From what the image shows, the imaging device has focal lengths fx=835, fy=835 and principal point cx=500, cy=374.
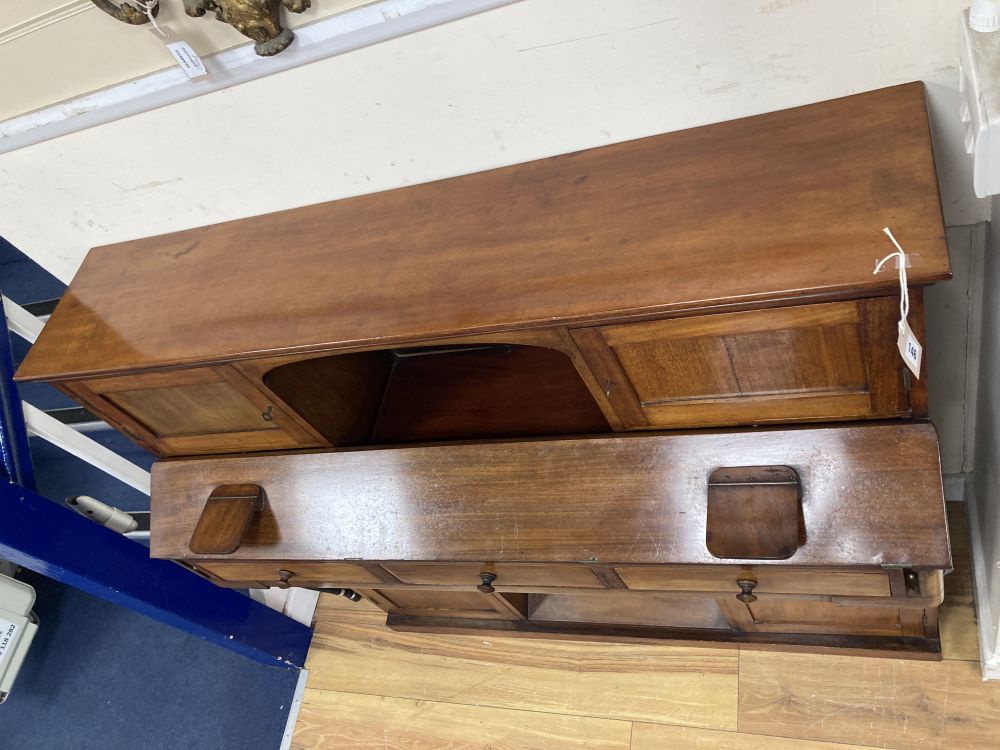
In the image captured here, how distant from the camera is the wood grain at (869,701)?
135cm

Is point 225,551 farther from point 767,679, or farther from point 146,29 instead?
point 767,679

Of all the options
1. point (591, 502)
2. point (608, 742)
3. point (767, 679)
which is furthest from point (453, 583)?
point (767, 679)

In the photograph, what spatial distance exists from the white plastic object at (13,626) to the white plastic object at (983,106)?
2326mm

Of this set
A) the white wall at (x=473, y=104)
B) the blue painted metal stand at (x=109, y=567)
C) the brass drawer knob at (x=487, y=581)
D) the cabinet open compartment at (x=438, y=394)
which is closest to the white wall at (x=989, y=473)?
the white wall at (x=473, y=104)

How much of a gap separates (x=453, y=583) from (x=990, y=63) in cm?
102

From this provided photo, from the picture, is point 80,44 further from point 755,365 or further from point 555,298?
point 755,365

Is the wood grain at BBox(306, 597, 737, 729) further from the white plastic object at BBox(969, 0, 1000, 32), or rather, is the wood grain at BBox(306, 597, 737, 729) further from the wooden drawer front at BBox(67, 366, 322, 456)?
the white plastic object at BBox(969, 0, 1000, 32)

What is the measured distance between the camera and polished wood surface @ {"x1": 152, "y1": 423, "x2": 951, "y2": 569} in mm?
991

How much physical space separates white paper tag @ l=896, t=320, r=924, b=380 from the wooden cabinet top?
5 cm

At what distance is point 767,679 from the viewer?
1.50 m

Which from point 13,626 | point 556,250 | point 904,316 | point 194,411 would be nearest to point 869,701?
point 904,316

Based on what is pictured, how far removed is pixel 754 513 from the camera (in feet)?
3.33

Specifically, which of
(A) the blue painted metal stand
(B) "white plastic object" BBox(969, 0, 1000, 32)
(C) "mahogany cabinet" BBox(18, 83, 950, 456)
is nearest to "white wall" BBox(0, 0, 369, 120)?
(C) "mahogany cabinet" BBox(18, 83, 950, 456)

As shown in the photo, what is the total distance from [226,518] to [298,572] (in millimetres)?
168
